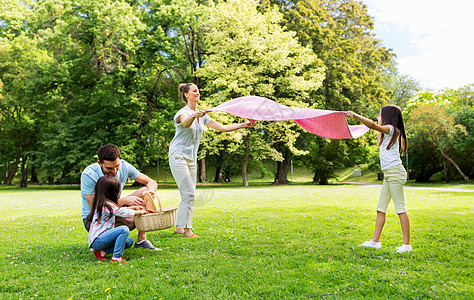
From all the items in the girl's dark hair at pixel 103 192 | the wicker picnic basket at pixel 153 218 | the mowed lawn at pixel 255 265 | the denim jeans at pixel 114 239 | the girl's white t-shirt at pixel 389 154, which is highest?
the girl's white t-shirt at pixel 389 154

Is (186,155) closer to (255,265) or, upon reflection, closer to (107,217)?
(107,217)

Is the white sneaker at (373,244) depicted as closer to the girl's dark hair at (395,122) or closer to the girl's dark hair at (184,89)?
the girl's dark hair at (395,122)

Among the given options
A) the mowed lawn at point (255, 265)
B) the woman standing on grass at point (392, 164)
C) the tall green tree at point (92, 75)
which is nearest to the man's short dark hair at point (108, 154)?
the mowed lawn at point (255, 265)

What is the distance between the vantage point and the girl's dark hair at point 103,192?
5.86 m

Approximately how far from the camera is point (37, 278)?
511 centimetres

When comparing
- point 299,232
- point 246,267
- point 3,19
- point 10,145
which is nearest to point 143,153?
point 10,145

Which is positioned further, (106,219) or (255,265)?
(106,219)

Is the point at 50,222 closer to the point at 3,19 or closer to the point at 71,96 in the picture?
the point at 71,96

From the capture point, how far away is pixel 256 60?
31.2 metres

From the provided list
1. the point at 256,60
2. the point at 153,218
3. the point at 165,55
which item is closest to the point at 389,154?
the point at 153,218

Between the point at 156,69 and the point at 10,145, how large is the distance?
915 inches

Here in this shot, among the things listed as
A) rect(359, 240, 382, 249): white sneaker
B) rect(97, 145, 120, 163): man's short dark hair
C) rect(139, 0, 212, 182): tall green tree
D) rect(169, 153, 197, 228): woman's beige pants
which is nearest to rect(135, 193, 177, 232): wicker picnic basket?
rect(97, 145, 120, 163): man's short dark hair

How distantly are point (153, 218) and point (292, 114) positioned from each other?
3059 millimetres

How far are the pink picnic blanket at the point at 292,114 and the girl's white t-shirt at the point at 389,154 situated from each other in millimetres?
765
